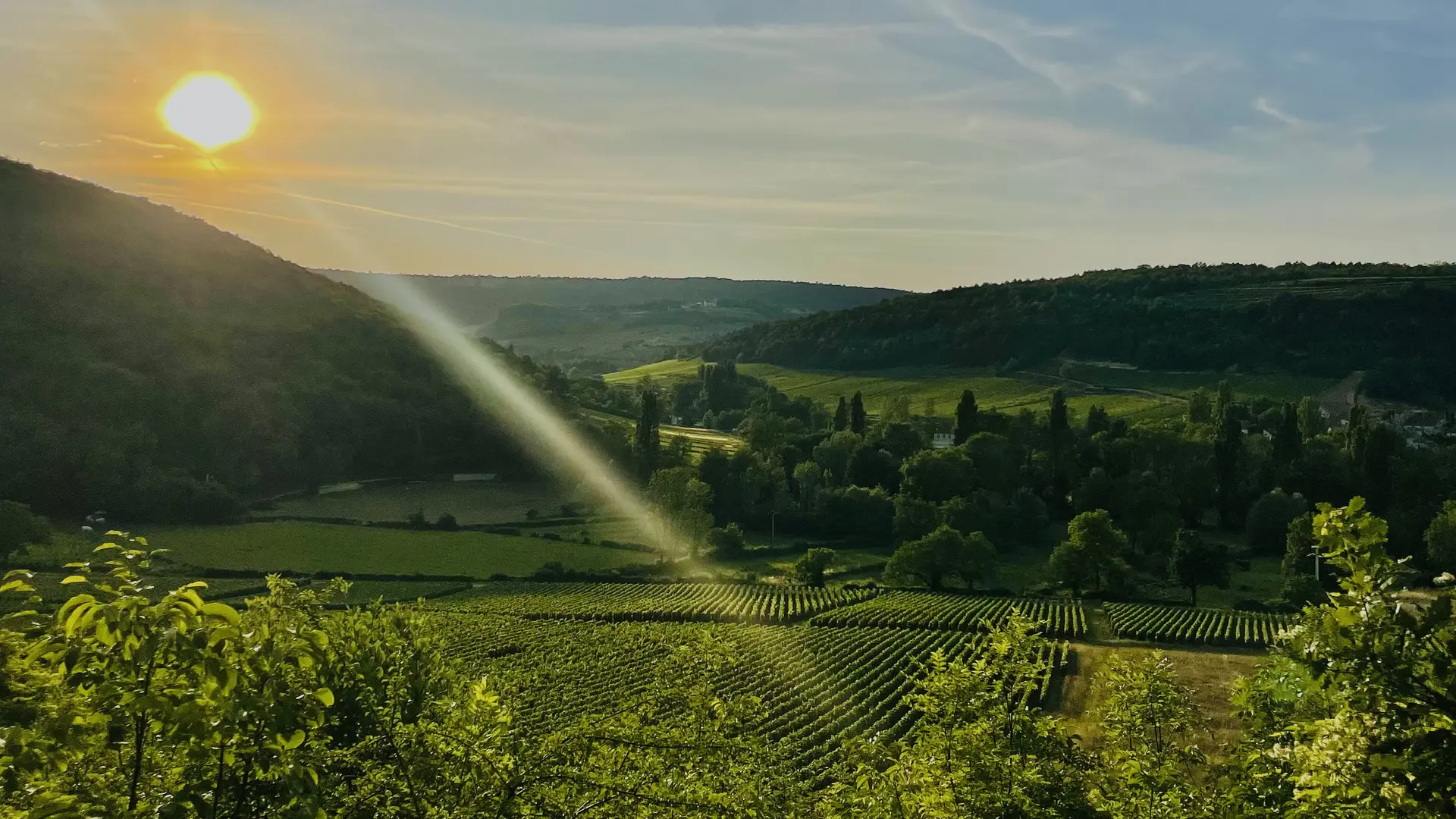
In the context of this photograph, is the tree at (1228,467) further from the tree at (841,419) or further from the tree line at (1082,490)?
the tree at (841,419)

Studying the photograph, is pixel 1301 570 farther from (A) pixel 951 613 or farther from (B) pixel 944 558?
(A) pixel 951 613

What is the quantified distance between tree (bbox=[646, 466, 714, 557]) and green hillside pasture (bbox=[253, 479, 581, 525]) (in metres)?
15.8

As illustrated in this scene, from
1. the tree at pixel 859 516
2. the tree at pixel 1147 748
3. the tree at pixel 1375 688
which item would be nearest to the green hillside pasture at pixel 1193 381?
the tree at pixel 859 516

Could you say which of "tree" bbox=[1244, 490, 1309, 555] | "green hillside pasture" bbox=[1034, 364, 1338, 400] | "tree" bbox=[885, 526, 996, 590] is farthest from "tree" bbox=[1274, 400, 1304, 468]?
"green hillside pasture" bbox=[1034, 364, 1338, 400]

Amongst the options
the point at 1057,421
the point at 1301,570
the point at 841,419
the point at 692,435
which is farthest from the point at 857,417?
the point at 1301,570

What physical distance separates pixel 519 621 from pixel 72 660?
59.3 meters

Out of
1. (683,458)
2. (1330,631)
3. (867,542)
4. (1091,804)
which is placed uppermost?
(1330,631)

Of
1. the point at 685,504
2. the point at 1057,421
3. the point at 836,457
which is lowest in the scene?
the point at 685,504

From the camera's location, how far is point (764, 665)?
5075cm

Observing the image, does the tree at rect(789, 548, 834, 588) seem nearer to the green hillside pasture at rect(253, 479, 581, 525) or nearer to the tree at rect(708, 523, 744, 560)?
the tree at rect(708, 523, 744, 560)

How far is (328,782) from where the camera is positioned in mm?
8227

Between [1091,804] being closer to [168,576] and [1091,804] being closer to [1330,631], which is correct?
[1330,631]

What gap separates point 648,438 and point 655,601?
4562 centimetres

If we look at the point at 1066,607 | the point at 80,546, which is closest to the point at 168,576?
the point at 80,546
